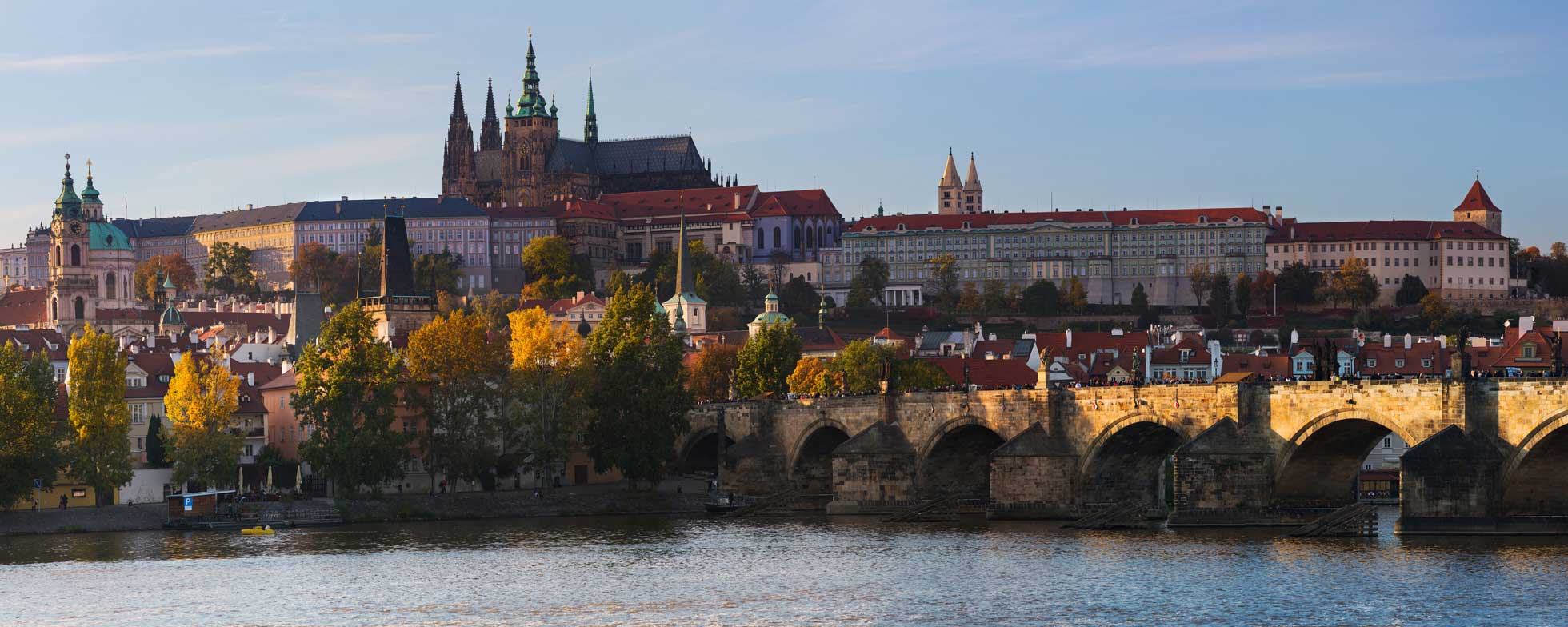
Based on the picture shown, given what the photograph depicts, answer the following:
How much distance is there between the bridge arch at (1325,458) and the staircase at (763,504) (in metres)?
24.3

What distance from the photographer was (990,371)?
128250 millimetres

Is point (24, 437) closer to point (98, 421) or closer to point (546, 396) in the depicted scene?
point (98, 421)

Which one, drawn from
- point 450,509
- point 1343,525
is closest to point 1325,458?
point 1343,525

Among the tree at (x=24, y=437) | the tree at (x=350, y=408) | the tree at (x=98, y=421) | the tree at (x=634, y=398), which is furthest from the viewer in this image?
the tree at (x=634, y=398)

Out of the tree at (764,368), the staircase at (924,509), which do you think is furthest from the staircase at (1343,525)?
the tree at (764,368)

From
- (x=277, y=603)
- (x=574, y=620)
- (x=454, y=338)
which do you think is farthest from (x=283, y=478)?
(x=574, y=620)

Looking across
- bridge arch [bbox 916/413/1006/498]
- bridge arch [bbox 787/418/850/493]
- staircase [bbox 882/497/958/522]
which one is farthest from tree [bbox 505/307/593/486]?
staircase [bbox 882/497/958/522]

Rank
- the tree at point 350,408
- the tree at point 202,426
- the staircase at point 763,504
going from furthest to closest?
the staircase at point 763,504 → the tree at point 202,426 → the tree at point 350,408

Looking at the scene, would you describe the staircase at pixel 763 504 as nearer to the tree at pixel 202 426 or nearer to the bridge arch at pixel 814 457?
the bridge arch at pixel 814 457

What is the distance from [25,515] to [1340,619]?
47729mm

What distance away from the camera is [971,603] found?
59.6m

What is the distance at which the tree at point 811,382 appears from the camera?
112812 millimetres

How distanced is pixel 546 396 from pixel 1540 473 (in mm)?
43643

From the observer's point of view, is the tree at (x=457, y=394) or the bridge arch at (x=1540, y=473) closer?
the bridge arch at (x=1540, y=473)
